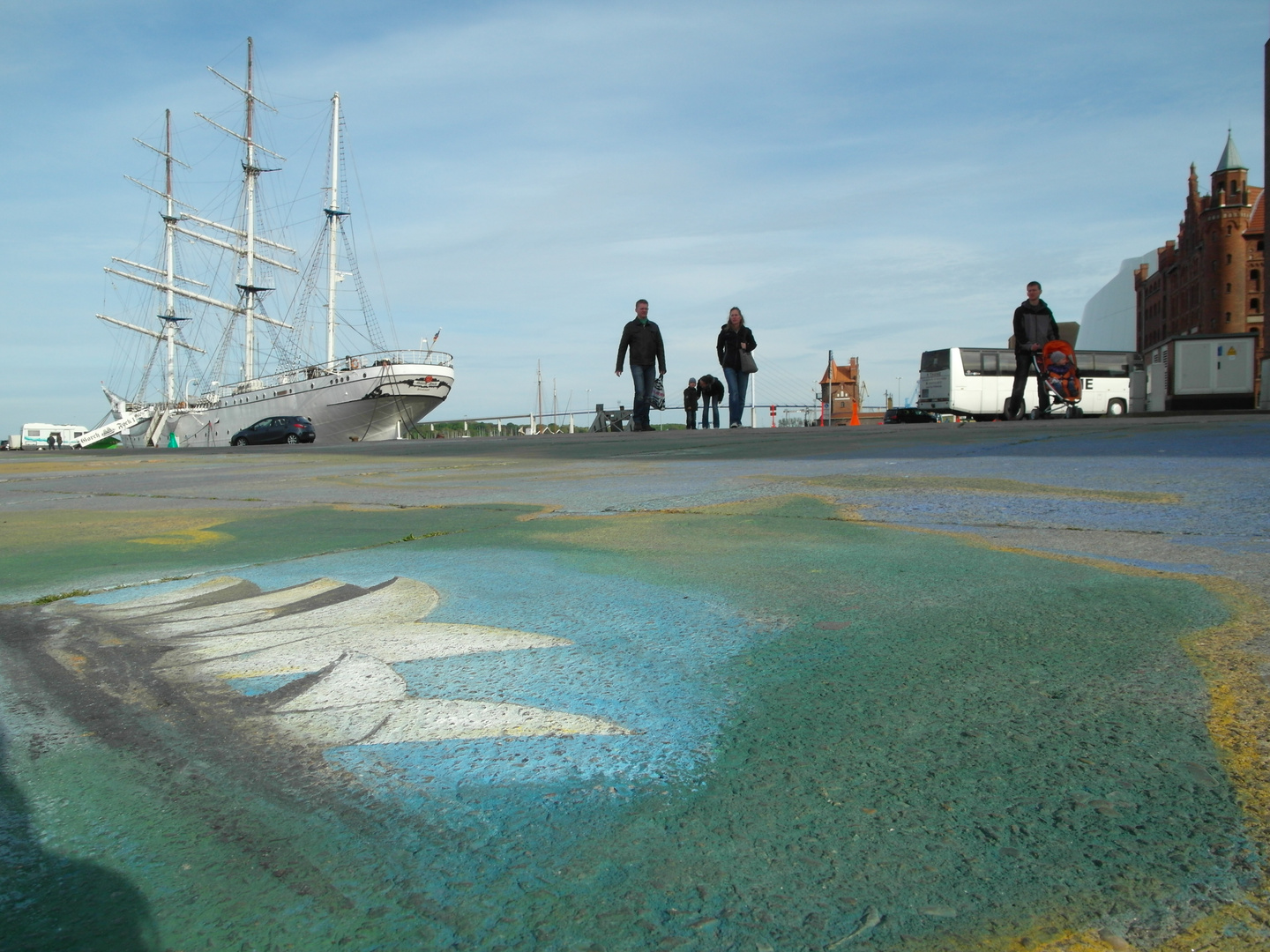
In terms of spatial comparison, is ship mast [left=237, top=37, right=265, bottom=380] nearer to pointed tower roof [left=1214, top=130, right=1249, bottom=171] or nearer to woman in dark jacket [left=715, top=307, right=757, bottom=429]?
woman in dark jacket [left=715, top=307, right=757, bottom=429]

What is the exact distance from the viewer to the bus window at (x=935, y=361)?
109 feet

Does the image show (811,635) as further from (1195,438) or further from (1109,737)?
(1195,438)

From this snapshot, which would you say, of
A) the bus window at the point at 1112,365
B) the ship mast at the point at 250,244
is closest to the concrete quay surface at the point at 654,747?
the bus window at the point at 1112,365

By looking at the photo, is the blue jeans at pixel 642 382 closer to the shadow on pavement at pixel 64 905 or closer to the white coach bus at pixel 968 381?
the shadow on pavement at pixel 64 905

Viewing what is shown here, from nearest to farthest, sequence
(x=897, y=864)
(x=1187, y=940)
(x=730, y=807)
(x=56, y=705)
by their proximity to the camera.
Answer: (x=1187, y=940)
(x=897, y=864)
(x=730, y=807)
(x=56, y=705)

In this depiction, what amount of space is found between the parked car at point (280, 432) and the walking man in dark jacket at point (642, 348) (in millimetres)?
25628

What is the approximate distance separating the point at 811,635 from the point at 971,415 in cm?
3444

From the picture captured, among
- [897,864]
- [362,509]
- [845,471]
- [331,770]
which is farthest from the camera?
[845,471]

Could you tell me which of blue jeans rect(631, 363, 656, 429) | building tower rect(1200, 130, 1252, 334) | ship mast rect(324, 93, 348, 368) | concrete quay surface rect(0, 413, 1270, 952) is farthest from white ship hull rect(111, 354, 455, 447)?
building tower rect(1200, 130, 1252, 334)

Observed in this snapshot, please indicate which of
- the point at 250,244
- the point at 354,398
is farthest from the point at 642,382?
the point at 250,244

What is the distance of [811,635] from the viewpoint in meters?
1.71

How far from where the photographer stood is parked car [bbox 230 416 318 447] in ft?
117

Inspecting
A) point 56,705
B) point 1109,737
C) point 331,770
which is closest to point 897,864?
point 1109,737

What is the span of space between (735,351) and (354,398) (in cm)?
3206
